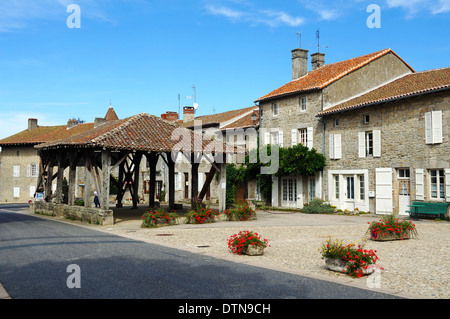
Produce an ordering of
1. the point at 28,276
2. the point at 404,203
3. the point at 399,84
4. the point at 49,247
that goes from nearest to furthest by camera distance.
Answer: the point at 28,276
the point at 49,247
the point at 404,203
the point at 399,84

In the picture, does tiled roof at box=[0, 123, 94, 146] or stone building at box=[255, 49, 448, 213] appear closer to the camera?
stone building at box=[255, 49, 448, 213]

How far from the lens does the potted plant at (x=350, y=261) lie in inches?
272

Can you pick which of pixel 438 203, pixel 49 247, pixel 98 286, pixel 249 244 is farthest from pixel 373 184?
pixel 98 286

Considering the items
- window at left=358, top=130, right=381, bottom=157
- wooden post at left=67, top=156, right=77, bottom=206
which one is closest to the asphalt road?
wooden post at left=67, top=156, right=77, bottom=206

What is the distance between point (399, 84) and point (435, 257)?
1442 centimetres

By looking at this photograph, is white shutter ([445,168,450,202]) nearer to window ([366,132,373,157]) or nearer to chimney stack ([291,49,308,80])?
window ([366,132,373,157])

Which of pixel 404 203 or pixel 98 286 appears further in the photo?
pixel 404 203

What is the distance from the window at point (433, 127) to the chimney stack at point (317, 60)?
38.7ft

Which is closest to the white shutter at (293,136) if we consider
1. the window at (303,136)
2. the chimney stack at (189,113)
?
the window at (303,136)

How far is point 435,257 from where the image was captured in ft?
28.3

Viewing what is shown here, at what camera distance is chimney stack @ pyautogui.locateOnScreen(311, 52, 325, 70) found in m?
27.8

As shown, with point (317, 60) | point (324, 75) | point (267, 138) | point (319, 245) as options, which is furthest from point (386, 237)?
point (317, 60)

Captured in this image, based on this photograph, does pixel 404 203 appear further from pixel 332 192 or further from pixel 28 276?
pixel 28 276

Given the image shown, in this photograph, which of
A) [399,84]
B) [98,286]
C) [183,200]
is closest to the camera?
[98,286]
